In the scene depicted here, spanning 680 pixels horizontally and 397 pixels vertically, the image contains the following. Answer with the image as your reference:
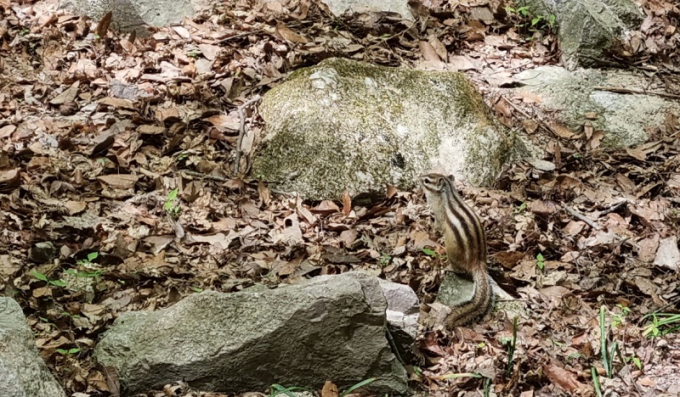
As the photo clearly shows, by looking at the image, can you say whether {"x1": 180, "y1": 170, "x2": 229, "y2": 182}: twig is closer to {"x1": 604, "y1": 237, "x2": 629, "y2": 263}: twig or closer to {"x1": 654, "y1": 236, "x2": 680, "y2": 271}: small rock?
{"x1": 604, "y1": 237, "x2": 629, "y2": 263}: twig

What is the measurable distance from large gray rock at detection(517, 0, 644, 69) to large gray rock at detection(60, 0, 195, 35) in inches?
142

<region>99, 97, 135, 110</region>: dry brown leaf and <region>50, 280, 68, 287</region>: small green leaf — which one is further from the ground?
<region>99, 97, 135, 110</region>: dry brown leaf

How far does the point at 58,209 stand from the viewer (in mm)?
5566

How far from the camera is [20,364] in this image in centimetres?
364

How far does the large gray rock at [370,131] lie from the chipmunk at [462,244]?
72cm

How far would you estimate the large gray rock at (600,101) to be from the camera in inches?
276

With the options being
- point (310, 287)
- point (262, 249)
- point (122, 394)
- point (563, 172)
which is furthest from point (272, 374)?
point (563, 172)

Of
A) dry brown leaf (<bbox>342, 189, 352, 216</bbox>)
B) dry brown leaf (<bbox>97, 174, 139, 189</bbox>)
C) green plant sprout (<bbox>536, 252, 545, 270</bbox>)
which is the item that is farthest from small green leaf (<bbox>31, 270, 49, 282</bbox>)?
green plant sprout (<bbox>536, 252, 545, 270</bbox>)

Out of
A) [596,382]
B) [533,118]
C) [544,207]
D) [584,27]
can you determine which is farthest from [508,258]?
[584,27]

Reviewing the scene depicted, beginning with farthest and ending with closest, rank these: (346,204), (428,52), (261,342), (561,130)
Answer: (428,52) → (561,130) → (346,204) → (261,342)

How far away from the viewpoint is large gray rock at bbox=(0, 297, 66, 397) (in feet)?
11.6

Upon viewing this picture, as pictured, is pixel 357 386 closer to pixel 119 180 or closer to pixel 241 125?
pixel 119 180

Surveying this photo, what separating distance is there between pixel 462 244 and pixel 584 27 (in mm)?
3319

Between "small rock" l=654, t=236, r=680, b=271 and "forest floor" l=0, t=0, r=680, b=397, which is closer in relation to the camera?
"forest floor" l=0, t=0, r=680, b=397
